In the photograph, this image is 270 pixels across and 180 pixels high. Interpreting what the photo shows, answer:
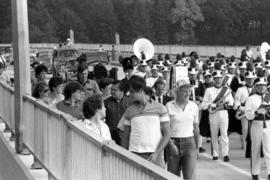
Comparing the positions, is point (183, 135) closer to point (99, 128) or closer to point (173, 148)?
point (173, 148)

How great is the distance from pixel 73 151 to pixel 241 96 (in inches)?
402

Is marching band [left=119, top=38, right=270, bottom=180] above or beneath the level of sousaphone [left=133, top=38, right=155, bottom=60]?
beneath

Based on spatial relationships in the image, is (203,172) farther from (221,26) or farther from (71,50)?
(221,26)

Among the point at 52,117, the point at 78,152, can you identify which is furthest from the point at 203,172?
the point at 78,152

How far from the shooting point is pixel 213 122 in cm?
1648

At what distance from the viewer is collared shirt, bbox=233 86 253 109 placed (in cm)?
1653

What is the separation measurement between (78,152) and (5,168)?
239 inches

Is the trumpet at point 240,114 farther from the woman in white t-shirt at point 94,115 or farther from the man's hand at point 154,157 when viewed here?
the woman in white t-shirt at point 94,115

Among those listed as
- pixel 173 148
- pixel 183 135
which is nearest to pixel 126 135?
pixel 173 148

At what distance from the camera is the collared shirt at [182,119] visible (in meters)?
10.0

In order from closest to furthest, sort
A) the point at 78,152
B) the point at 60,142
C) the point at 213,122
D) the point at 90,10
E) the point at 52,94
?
the point at 78,152, the point at 60,142, the point at 52,94, the point at 213,122, the point at 90,10

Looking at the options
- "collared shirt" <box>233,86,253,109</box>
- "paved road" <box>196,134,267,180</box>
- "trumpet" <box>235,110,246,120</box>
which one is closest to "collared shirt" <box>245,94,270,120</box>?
"paved road" <box>196,134,267,180</box>

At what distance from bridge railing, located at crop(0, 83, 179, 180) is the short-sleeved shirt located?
33.4 inches

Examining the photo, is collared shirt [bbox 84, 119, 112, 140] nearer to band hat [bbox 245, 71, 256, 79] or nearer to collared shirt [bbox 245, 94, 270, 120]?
collared shirt [bbox 245, 94, 270, 120]
